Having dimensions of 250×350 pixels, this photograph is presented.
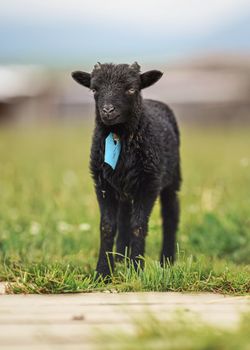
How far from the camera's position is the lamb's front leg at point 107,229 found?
17.5ft

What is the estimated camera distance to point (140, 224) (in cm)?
544

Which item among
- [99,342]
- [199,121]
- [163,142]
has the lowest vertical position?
[199,121]

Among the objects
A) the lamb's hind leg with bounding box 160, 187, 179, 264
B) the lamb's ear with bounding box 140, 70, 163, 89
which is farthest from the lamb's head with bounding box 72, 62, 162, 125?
the lamb's hind leg with bounding box 160, 187, 179, 264

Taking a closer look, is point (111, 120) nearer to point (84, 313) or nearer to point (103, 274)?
point (103, 274)

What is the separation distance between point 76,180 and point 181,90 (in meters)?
29.3

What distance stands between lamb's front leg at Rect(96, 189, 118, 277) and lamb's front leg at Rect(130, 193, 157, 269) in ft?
0.51

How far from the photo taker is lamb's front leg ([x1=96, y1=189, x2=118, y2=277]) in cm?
534

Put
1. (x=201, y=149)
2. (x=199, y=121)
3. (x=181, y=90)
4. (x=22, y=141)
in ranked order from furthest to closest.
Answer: (x=181, y=90)
(x=199, y=121)
(x=22, y=141)
(x=201, y=149)

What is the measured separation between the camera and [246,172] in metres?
12.2

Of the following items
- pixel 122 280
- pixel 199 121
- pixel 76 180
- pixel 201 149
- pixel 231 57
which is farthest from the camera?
pixel 231 57

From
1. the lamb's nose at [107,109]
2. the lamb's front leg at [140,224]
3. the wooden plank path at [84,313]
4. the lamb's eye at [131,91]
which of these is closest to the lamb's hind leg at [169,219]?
the lamb's front leg at [140,224]

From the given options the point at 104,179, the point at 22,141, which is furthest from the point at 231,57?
the point at 104,179

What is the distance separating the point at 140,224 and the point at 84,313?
1536 mm

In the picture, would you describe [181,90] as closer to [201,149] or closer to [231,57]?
[231,57]
